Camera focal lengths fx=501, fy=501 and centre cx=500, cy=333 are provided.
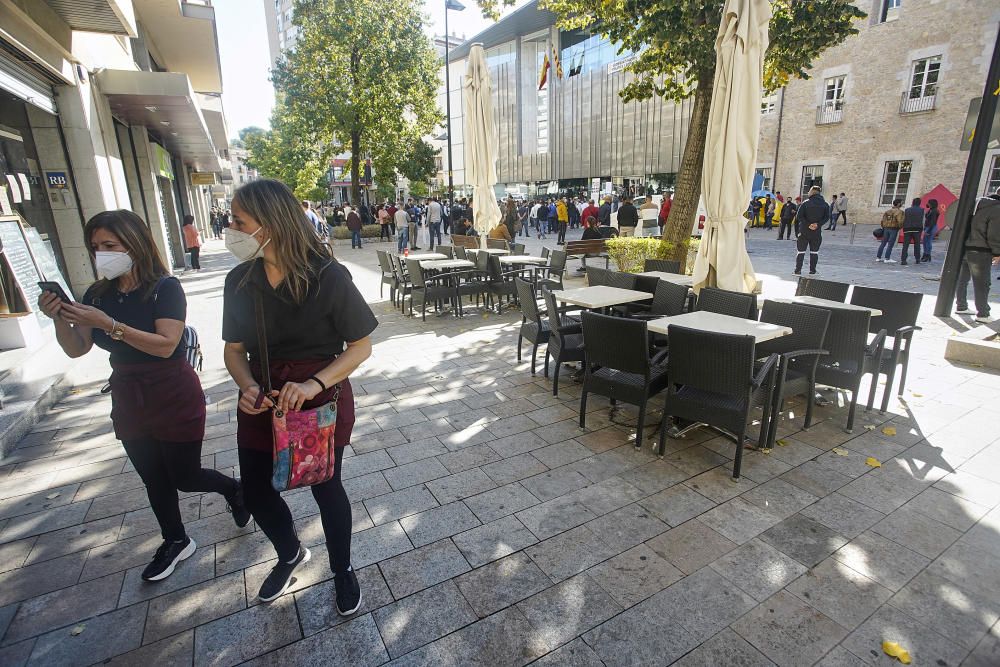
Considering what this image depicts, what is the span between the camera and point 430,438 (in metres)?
3.97

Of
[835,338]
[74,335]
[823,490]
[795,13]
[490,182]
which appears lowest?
[823,490]

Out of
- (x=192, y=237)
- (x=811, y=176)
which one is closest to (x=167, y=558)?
(x=192, y=237)

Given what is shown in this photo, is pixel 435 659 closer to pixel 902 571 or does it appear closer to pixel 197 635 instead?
pixel 197 635

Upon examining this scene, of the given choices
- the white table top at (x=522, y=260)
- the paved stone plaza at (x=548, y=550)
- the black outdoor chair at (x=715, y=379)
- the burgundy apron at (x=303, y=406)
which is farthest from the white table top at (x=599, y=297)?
the burgundy apron at (x=303, y=406)

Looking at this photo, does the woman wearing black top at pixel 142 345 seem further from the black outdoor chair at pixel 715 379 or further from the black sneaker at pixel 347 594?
the black outdoor chair at pixel 715 379

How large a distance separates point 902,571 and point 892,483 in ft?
3.15

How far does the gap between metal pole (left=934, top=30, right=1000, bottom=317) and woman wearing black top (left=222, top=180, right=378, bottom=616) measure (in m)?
7.92

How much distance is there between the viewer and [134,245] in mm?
2197

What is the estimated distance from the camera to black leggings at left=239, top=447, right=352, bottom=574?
204 centimetres

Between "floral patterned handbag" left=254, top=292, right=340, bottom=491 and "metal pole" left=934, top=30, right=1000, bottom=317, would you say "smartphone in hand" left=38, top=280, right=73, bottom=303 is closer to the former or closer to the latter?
"floral patterned handbag" left=254, top=292, right=340, bottom=491

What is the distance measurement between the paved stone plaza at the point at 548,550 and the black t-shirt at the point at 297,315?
1.27 metres

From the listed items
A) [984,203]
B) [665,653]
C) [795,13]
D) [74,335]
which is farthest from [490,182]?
[665,653]

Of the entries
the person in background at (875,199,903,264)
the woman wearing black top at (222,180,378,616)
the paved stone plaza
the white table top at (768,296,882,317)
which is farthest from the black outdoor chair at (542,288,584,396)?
the person in background at (875,199,903,264)

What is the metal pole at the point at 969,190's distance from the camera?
6.16m
